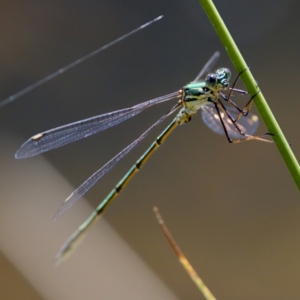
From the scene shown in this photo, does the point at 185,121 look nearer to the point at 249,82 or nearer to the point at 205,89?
the point at 205,89

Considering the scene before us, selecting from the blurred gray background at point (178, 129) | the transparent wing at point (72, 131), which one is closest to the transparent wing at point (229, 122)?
the transparent wing at point (72, 131)

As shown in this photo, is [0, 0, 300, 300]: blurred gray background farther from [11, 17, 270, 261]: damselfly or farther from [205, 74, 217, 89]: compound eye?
[205, 74, 217, 89]: compound eye

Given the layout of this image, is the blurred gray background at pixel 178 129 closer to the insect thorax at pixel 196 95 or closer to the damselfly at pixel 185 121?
the damselfly at pixel 185 121

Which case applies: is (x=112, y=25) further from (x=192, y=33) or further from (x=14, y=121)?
(x=14, y=121)

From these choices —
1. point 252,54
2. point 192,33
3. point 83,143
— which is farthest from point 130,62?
point 252,54

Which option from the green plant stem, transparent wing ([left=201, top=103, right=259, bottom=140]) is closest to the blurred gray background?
transparent wing ([left=201, top=103, right=259, bottom=140])

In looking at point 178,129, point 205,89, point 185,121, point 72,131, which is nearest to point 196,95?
point 205,89
